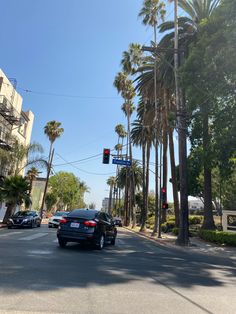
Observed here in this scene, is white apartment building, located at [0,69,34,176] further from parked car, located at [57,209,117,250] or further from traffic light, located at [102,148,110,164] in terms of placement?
parked car, located at [57,209,117,250]

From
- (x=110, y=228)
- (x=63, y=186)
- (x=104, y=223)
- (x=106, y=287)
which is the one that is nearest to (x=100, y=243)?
(x=104, y=223)

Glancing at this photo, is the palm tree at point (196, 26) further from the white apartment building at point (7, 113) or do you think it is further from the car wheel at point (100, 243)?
the white apartment building at point (7, 113)

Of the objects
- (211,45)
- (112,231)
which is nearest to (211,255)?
(112,231)

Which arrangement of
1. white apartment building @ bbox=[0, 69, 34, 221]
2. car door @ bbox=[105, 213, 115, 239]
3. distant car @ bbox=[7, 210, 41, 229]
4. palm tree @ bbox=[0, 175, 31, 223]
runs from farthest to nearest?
white apartment building @ bbox=[0, 69, 34, 221]
palm tree @ bbox=[0, 175, 31, 223]
distant car @ bbox=[7, 210, 41, 229]
car door @ bbox=[105, 213, 115, 239]

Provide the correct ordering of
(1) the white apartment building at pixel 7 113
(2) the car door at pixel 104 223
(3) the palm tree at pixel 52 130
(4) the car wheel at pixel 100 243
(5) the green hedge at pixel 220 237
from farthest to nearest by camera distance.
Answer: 1. (3) the palm tree at pixel 52 130
2. (1) the white apartment building at pixel 7 113
3. (5) the green hedge at pixel 220 237
4. (2) the car door at pixel 104 223
5. (4) the car wheel at pixel 100 243

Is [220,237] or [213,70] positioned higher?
[213,70]

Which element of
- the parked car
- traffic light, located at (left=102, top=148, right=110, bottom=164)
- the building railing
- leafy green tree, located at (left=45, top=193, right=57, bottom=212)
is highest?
the building railing

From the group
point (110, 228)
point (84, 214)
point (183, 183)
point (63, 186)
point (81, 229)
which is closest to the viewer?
point (81, 229)

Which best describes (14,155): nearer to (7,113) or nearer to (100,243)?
(7,113)

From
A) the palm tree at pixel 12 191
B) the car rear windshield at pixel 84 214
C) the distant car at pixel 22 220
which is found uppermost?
the palm tree at pixel 12 191

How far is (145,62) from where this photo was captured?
40.2 meters

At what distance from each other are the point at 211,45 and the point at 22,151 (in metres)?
25.7

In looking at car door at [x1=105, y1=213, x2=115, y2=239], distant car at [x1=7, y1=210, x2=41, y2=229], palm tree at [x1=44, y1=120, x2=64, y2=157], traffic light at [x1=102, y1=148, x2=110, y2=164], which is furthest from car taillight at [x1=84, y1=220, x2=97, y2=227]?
palm tree at [x1=44, y1=120, x2=64, y2=157]

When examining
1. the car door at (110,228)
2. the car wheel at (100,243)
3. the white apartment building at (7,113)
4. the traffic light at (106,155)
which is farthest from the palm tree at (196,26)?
the white apartment building at (7,113)
